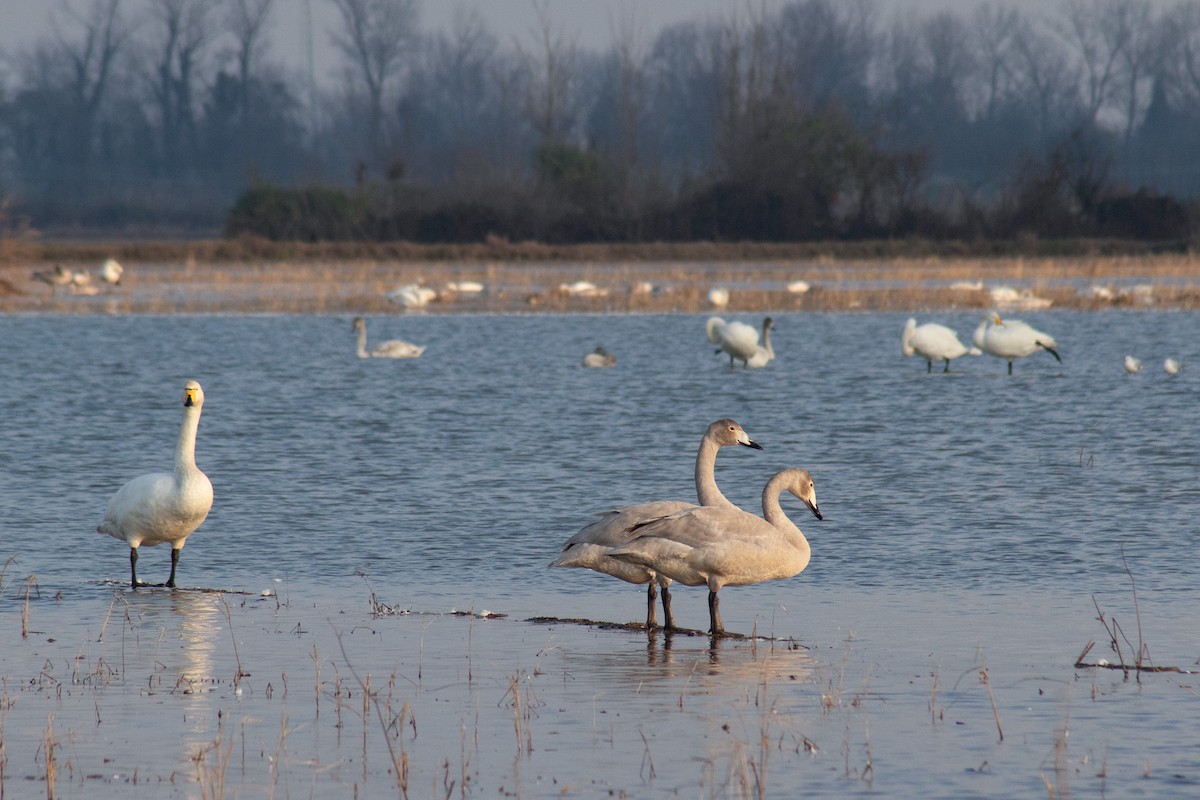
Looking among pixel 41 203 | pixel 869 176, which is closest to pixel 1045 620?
pixel 869 176

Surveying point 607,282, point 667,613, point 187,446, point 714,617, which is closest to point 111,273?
point 607,282

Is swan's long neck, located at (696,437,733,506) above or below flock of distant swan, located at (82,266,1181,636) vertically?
above

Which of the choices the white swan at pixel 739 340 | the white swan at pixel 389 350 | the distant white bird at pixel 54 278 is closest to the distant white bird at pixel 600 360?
the white swan at pixel 739 340

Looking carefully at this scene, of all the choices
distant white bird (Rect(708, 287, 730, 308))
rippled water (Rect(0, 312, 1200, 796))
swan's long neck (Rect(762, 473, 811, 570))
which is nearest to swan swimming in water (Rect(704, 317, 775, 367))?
rippled water (Rect(0, 312, 1200, 796))

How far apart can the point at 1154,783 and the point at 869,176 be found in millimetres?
47976

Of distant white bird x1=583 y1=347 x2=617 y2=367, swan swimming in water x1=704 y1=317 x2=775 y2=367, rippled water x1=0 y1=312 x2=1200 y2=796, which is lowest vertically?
rippled water x1=0 y1=312 x2=1200 y2=796

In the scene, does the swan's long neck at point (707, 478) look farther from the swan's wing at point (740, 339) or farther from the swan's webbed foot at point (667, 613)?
the swan's wing at point (740, 339)

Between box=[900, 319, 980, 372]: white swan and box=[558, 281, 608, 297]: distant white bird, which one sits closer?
box=[900, 319, 980, 372]: white swan

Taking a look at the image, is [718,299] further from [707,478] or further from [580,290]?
[707,478]

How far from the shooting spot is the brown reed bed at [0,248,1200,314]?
31.6 meters

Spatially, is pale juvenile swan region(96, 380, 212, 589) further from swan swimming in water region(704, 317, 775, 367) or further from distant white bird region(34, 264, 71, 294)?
distant white bird region(34, 264, 71, 294)

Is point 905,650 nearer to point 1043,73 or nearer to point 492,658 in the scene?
point 492,658

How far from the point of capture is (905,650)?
7.35 metres

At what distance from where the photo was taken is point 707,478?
27.6 feet
